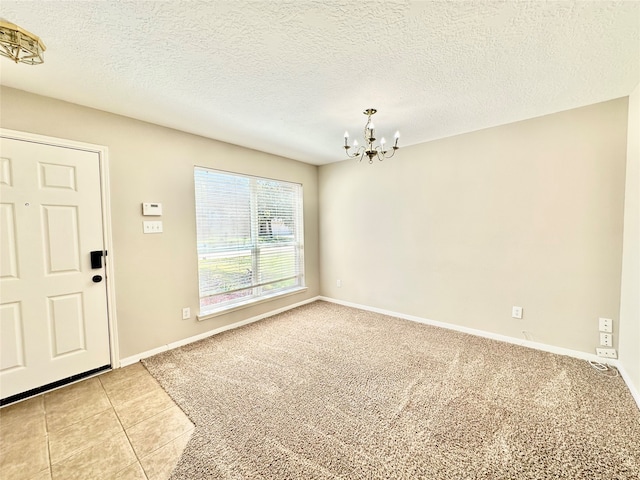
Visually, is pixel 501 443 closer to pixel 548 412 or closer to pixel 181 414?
pixel 548 412

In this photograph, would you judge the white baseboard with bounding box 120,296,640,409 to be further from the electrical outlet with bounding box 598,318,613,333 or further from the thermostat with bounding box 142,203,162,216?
the thermostat with bounding box 142,203,162,216

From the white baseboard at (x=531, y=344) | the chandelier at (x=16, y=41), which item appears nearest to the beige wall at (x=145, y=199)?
the chandelier at (x=16, y=41)

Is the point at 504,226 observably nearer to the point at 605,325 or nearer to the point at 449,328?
the point at 605,325

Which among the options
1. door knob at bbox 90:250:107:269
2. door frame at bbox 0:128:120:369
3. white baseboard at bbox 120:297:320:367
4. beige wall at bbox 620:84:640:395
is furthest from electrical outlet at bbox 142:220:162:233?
beige wall at bbox 620:84:640:395

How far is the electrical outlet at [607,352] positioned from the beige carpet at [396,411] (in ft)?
0.62

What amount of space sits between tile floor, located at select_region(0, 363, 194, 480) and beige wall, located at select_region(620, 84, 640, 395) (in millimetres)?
3330

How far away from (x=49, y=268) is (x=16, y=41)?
1.64 meters

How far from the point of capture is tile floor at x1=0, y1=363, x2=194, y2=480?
1.42m

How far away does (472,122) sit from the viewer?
2762 millimetres

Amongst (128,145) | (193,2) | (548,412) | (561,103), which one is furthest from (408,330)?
(128,145)

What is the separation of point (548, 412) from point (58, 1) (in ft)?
12.3

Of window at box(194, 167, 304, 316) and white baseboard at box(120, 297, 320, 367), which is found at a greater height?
window at box(194, 167, 304, 316)

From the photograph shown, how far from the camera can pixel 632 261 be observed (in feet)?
6.81

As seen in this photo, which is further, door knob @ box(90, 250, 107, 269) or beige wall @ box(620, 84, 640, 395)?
door knob @ box(90, 250, 107, 269)
